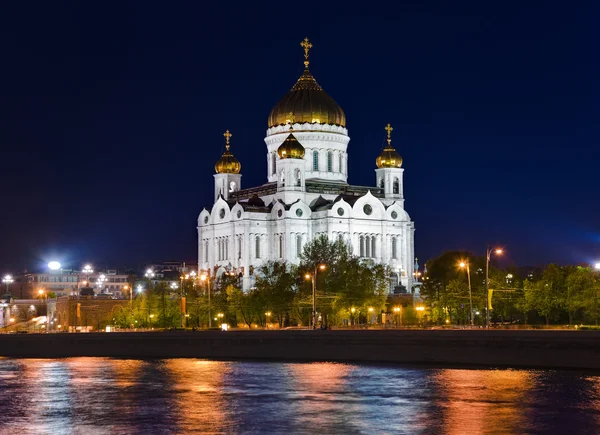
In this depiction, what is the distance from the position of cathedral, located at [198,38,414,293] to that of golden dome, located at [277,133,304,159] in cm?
9

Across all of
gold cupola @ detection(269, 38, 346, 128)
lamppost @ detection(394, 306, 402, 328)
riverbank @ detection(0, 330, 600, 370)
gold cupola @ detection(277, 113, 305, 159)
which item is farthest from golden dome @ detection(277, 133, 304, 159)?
riverbank @ detection(0, 330, 600, 370)

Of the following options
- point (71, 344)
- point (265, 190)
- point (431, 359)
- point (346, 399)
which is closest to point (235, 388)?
point (346, 399)

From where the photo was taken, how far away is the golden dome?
380 ft

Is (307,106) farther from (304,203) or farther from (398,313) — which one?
(398,313)

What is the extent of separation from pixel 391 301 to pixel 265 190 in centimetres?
1925

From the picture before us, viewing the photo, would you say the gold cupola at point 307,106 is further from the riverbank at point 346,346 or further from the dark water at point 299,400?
the dark water at point 299,400

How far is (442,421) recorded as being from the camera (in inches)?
1793

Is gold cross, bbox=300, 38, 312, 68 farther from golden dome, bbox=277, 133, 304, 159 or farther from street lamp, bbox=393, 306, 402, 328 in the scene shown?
street lamp, bbox=393, 306, 402, 328

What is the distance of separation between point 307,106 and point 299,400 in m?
71.6

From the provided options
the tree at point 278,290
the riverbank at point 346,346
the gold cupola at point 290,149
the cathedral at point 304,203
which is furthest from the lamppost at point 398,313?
the riverbank at point 346,346

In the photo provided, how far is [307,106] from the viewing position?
121625mm

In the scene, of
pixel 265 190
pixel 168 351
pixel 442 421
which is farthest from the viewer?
pixel 265 190

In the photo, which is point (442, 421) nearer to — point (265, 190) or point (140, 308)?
point (140, 308)

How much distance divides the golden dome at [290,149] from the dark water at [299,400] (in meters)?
48.8
